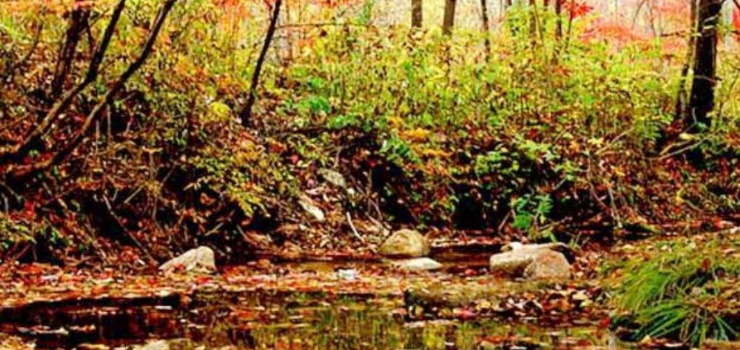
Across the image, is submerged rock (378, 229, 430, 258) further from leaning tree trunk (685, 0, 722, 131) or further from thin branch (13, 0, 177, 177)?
leaning tree trunk (685, 0, 722, 131)

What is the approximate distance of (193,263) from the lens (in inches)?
330

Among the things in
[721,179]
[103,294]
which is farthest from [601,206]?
[103,294]

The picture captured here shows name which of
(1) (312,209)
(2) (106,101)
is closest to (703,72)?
(1) (312,209)

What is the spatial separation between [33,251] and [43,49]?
2.26 metres

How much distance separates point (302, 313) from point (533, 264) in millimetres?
2374

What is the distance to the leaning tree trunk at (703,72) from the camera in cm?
1316

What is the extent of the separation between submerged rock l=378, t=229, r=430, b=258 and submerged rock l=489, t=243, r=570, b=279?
52.5 inches

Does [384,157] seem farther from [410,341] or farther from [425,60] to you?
[410,341]

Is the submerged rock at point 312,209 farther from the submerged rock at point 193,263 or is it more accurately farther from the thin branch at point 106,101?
the thin branch at point 106,101

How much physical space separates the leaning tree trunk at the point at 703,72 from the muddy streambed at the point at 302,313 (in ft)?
22.0

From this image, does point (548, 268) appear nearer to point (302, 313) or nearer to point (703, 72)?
point (302, 313)

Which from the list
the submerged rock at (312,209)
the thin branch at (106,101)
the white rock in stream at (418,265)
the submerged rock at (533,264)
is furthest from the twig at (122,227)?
the submerged rock at (533,264)

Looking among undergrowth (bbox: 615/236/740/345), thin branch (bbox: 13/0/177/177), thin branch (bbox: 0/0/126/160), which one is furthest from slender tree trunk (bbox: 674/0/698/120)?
undergrowth (bbox: 615/236/740/345)

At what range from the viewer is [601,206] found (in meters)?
12.1
